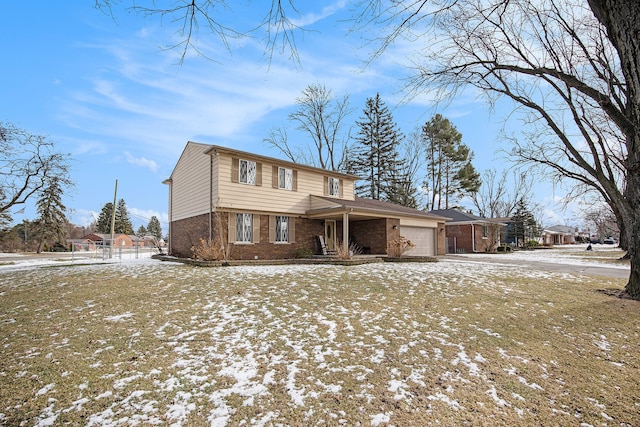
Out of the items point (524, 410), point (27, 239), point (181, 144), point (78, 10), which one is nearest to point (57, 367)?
point (78, 10)

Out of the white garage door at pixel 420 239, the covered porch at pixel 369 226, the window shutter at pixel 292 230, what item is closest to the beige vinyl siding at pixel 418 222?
the covered porch at pixel 369 226

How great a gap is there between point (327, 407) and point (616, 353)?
4.71 metres

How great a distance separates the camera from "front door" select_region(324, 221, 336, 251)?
62.0 ft

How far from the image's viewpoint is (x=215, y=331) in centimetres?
511

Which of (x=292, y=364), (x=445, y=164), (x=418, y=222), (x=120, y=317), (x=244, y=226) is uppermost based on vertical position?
(x=445, y=164)

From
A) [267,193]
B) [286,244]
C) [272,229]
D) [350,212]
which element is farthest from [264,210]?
[350,212]

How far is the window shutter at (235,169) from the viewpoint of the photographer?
14977 millimetres

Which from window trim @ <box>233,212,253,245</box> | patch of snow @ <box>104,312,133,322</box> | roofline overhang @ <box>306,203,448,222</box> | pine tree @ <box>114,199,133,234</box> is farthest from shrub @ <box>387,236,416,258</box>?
pine tree @ <box>114,199,133,234</box>

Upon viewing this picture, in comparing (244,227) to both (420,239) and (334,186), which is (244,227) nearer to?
(334,186)

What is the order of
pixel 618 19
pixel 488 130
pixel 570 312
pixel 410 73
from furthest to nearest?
pixel 488 130, pixel 410 73, pixel 570 312, pixel 618 19

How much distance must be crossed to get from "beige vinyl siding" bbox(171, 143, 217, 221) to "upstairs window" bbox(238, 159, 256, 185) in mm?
1400

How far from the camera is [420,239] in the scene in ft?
70.6

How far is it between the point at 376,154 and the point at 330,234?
67.4 feet

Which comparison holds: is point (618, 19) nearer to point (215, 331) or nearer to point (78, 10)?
point (78, 10)
